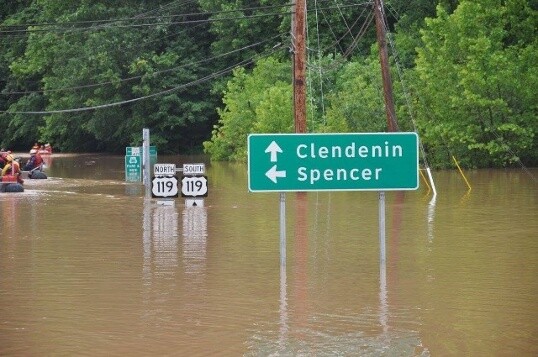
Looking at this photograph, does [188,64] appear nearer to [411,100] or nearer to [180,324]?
[411,100]

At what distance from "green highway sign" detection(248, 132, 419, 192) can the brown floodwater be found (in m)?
1.30

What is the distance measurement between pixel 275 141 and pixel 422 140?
3686cm

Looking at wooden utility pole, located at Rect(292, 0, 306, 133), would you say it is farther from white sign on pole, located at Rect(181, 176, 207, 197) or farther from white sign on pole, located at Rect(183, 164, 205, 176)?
white sign on pole, located at Rect(183, 164, 205, 176)

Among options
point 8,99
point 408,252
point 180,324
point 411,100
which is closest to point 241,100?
point 411,100

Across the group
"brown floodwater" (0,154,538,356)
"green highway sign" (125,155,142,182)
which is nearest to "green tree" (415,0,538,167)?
"green highway sign" (125,155,142,182)

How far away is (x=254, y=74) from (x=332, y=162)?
55.8 metres

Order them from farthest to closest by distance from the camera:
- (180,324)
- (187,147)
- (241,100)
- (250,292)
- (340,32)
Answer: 1. (187,147)
2. (340,32)
3. (241,100)
4. (250,292)
5. (180,324)

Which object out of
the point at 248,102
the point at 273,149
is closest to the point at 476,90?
the point at 248,102

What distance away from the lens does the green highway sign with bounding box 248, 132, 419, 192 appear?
50.0ft

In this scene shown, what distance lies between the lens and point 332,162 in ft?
50.4

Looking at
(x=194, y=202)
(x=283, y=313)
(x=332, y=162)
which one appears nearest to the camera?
(x=283, y=313)

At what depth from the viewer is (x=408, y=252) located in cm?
1939

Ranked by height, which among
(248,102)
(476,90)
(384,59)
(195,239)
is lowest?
(195,239)

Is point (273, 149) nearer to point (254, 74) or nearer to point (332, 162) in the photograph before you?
point (332, 162)
